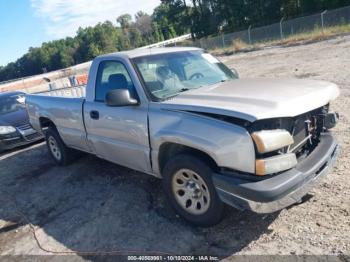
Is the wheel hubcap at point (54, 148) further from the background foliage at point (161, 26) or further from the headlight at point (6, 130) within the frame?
the background foliage at point (161, 26)

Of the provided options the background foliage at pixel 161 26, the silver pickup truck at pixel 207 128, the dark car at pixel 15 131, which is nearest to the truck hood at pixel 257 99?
the silver pickup truck at pixel 207 128

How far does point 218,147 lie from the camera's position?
336 centimetres

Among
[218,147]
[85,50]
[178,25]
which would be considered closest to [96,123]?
[218,147]

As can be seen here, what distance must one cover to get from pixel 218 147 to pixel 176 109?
719 millimetres

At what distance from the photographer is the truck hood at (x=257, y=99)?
10.7ft

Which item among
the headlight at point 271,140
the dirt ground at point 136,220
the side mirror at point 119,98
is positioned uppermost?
the side mirror at point 119,98

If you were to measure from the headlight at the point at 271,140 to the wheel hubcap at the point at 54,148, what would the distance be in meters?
4.65

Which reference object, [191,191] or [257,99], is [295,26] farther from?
[191,191]

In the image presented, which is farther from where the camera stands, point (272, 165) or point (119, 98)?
point (119, 98)

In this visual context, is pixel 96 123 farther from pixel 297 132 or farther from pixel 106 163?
pixel 297 132

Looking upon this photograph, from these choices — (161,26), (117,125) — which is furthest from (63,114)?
(161,26)

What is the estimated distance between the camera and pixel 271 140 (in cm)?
321

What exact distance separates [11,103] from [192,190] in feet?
27.9

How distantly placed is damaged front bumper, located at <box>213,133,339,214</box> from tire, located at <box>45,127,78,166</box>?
4059 millimetres
